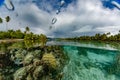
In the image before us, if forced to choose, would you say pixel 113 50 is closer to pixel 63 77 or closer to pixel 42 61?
pixel 63 77

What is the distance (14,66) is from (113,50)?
13.4 m

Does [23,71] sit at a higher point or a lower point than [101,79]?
higher

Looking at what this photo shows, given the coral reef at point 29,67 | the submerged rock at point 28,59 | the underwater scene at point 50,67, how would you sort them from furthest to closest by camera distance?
1. the submerged rock at point 28,59
2. the underwater scene at point 50,67
3. the coral reef at point 29,67

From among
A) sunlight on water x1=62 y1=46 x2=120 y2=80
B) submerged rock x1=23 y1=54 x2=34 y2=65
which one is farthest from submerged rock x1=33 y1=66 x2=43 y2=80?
sunlight on water x1=62 y1=46 x2=120 y2=80

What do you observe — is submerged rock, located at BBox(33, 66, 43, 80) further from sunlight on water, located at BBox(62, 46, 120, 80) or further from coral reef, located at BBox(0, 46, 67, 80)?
sunlight on water, located at BBox(62, 46, 120, 80)

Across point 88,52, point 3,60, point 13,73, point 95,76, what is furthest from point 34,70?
point 88,52

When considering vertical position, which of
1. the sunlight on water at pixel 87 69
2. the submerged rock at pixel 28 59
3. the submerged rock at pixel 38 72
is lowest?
the sunlight on water at pixel 87 69

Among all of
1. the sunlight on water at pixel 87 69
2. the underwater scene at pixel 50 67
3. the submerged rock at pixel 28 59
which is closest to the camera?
the underwater scene at pixel 50 67

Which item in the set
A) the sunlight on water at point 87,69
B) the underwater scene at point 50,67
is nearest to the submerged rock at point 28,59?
the underwater scene at point 50,67

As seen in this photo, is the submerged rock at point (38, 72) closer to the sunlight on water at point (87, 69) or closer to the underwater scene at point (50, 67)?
the underwater scene at point (50, 67)

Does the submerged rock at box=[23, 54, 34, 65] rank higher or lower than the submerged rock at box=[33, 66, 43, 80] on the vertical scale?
higher

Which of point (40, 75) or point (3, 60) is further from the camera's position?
point (3, 60)

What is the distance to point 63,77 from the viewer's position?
1593 cm

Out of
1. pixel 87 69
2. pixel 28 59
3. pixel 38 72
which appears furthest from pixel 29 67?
pixel 87 69
